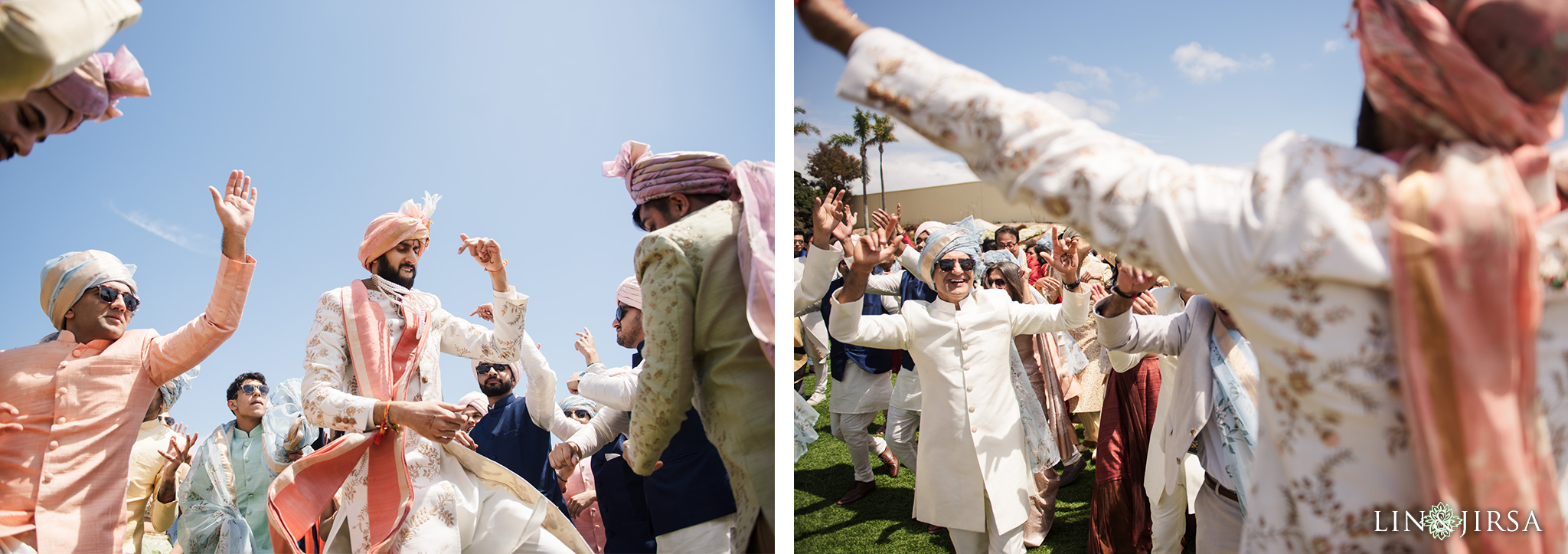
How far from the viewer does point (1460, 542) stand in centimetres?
102

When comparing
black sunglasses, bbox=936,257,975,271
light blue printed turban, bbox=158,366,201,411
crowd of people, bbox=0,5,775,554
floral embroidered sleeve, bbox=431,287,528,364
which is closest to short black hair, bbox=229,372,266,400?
light blue printed turban, bbox=158,366,201,411

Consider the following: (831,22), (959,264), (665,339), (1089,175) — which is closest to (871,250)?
(665,339)

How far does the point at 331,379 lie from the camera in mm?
2578

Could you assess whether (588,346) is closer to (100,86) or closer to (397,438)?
(397,438)

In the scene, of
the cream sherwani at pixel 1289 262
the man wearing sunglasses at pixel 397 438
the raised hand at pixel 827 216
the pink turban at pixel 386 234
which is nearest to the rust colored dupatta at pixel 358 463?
the man wearing sunglasses at pixel 397 438

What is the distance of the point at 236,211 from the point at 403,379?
778 mm

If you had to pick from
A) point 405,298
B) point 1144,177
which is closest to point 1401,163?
point 1144,177

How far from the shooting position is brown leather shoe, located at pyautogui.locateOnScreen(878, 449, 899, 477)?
5.43 metres

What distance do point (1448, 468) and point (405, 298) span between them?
9.86 feet

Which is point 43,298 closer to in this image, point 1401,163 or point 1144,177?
point 1144,177

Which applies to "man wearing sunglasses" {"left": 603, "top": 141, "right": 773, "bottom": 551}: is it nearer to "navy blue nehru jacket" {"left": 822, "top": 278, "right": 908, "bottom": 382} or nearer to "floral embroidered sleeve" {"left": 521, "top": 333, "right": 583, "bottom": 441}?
"floral embroidered sleeve" {"left": 521, "top": 333, "right": 583, "bottom": 441}

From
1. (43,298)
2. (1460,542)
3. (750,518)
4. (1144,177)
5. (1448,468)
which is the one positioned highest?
(1144,177)

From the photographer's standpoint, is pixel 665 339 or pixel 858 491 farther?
pixel 858 491

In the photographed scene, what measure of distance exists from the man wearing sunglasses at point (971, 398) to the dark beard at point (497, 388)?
6.07 ft
